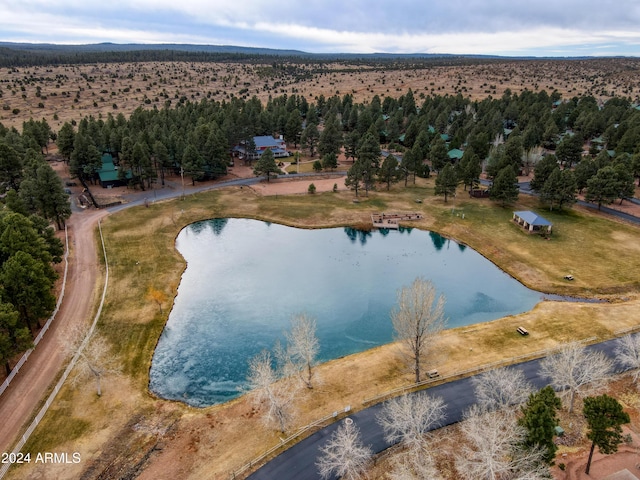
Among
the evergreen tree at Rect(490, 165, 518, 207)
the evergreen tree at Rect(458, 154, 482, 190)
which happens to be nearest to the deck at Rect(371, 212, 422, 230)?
the evergreen tree at Rect(490, 165, 518, 207)

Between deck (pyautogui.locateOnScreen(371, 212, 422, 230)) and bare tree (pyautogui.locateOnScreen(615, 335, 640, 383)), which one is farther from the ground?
bare tree (pyautogui.locateOnScreen(615, 335, 640, 383))

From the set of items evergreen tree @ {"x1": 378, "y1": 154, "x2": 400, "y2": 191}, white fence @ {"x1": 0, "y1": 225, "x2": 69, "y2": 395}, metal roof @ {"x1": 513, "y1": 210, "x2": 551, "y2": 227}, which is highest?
evergreen tree @ {"x1": 378, "y1": 154, "x2": 400, "y2": 191}

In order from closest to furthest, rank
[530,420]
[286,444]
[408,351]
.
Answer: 1. [530,420]
2. [286,444]
3. [408,351]

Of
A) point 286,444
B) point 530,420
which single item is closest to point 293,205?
point 286,444

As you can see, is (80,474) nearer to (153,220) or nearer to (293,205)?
(153,220)

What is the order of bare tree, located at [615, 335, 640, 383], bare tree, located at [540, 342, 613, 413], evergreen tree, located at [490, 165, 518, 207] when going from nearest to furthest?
bare tree, located at [540, 342, 613, 413], bare tree, located at [615, 335, 640, 383], evergreen tree, located at [490, 165, 518, 207]

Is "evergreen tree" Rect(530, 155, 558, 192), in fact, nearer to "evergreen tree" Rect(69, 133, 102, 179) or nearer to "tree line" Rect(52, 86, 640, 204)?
"tree line" Rect(52, 86, 640, 204)
